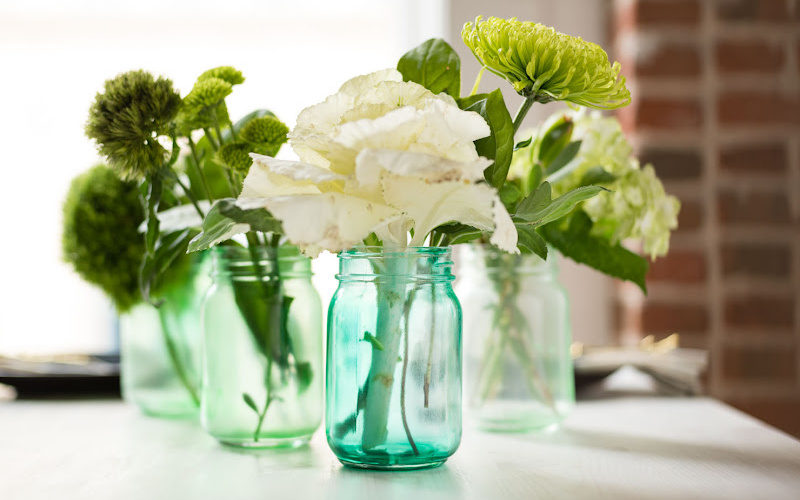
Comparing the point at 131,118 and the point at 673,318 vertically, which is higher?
the point at 131,118

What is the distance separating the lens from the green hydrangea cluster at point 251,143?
1.92 feet

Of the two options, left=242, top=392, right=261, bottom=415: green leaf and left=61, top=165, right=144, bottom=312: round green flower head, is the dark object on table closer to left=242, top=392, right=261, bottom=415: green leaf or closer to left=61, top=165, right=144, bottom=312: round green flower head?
left=61, top=165, right=144, bottom=312: round green flower head

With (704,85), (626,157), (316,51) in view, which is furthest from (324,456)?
(316,51)

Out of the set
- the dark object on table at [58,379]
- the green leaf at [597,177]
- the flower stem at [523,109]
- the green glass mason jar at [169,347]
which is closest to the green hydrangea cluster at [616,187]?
the green leaf at [597,177]

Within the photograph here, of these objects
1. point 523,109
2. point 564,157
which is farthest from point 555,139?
point 523,109

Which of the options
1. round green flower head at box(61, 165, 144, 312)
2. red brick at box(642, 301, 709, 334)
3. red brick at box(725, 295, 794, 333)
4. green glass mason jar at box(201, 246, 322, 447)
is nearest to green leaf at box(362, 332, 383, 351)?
green glass mason jar at box(201, 246, 322, 447)

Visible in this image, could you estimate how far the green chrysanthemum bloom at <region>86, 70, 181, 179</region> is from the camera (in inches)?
22.9

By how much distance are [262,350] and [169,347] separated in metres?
0.23

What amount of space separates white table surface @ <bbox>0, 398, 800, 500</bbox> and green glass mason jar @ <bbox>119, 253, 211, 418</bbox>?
0.11 ft

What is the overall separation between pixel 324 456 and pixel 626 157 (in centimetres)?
39

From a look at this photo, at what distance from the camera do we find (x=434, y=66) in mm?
587

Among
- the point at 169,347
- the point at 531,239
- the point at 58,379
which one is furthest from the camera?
the point at 58,379

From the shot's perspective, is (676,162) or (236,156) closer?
(236,156)

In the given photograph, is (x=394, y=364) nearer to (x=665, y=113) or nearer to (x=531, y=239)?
(x=531, y=239)
